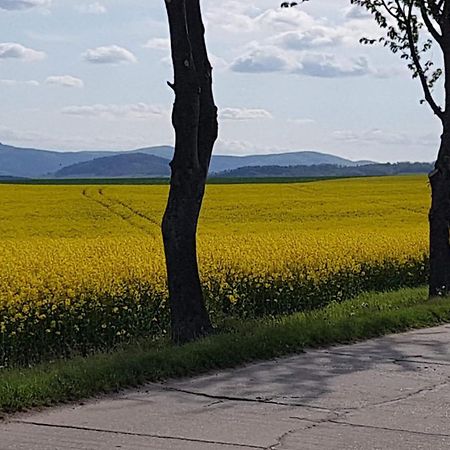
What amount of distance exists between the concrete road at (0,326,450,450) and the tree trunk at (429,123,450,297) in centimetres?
731

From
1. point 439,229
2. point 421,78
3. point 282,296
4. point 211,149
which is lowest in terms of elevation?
point 282,296

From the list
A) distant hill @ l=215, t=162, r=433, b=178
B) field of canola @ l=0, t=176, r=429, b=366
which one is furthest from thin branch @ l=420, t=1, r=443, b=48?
distant hill @ l=215, t=162, r=433, b=178

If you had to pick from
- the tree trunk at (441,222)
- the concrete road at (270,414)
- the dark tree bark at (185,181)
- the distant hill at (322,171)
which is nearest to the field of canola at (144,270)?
the dark tree bark at (185,181)

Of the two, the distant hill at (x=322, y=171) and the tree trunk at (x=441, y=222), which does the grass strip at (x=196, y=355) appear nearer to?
the tree trunk at (x=441, y=222)

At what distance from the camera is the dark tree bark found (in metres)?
11.1

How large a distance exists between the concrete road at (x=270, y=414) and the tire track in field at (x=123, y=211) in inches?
802

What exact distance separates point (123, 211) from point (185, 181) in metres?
24.3

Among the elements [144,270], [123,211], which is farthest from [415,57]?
[123,211]

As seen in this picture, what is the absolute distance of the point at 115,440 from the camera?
6566 millimetres

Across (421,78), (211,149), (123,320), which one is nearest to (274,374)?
(211,149)

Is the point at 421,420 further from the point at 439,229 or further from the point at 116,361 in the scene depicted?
the point at 439,229

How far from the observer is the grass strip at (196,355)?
25.8 ft

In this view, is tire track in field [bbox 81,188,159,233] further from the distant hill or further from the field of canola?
the distant hill

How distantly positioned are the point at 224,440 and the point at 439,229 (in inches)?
449
